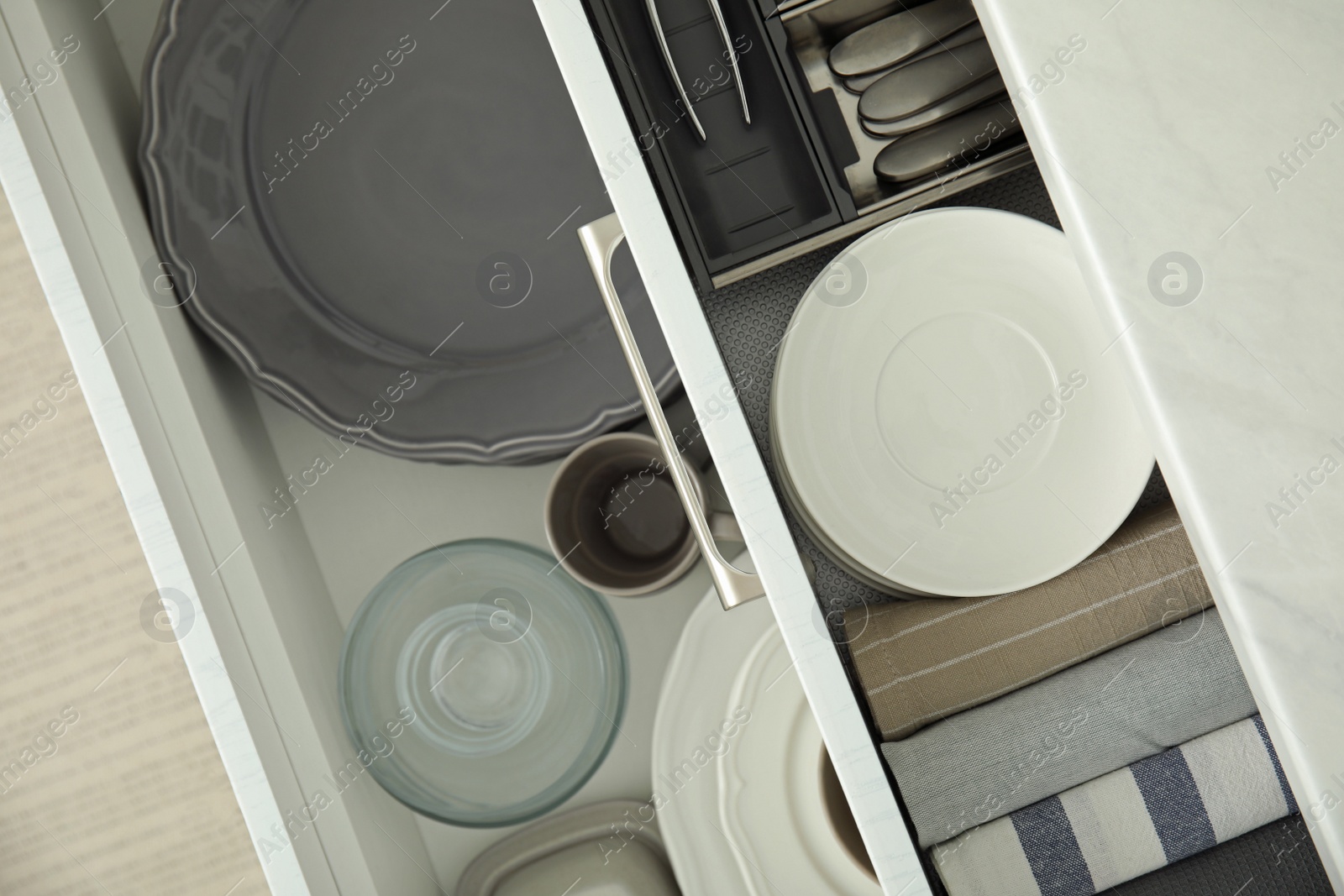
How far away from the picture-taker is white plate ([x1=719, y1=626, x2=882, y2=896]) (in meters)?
0.50

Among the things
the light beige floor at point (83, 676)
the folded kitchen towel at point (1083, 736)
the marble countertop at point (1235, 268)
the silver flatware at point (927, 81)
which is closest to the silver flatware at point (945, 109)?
the silver flatware at point (927, 81)

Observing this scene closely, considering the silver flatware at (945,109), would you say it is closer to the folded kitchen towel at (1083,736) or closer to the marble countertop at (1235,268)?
the marble countertop at (1235,268)

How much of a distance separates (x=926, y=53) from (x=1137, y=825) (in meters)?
0.40

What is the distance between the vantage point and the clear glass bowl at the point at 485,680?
53 cm

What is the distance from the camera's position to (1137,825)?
0.37 metres

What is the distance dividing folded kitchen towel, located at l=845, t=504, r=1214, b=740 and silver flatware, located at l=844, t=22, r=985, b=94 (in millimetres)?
267

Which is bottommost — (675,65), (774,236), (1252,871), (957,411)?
(1252,871)

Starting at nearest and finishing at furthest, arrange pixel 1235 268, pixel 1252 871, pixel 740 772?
pixel 1235 268, pixel 1252 871, pixel 740 772

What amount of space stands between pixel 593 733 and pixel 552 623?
0.26 ft

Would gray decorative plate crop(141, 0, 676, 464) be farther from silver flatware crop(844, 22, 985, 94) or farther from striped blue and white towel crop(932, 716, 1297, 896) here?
striped blue and white towel crop(932, 716, 1297, 896)

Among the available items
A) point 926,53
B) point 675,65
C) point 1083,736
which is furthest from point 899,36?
point 1083,736

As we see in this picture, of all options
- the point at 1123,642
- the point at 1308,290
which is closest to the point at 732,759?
Answer: the point at 1123,642

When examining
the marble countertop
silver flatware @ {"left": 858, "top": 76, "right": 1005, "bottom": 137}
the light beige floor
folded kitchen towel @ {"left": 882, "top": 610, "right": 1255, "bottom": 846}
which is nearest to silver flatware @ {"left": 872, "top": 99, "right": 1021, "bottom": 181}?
silver flatware @ {"left": 858, "top": 76, "right": 1005, "bottom": 137}

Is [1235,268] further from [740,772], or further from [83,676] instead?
[83,676]
